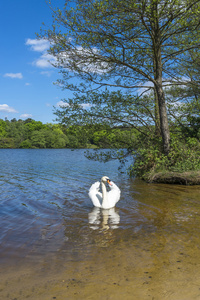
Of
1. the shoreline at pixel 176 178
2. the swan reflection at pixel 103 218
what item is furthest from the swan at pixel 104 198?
the shoreline at pixel 176 178

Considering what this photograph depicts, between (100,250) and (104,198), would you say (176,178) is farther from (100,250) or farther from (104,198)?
(100,250)

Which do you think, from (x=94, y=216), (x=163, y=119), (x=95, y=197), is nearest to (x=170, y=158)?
(x=163, y=119)

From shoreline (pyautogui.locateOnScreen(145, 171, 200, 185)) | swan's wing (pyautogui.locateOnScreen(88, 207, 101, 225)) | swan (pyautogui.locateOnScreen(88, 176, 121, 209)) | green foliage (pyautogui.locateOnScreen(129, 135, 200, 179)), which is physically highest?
green foliage (pyautogui.locateOnScreen(129, 135, 200, 179))

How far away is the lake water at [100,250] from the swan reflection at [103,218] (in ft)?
0.08

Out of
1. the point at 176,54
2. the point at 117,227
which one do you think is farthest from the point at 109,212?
the point at 176,54

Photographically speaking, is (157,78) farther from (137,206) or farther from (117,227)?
(117,227)

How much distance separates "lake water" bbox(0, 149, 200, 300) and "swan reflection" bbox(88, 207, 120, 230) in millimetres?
26

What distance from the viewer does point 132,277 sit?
3.82 meters

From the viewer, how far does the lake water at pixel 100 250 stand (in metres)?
3.53

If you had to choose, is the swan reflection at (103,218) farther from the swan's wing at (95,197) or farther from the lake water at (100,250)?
the swan's wing at (95,197)

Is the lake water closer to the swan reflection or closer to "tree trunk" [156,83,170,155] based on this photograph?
the swan reflection

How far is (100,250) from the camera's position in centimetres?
493

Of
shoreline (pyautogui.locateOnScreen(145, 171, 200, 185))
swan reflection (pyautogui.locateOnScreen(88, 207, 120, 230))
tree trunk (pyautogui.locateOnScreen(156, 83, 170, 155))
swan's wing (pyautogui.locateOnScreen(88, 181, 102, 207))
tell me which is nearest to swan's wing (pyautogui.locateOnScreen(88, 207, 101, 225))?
→ swan reflection (pyautogui.locateOnScreen(88, 207, 120, 230))

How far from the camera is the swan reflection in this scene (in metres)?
6.56
